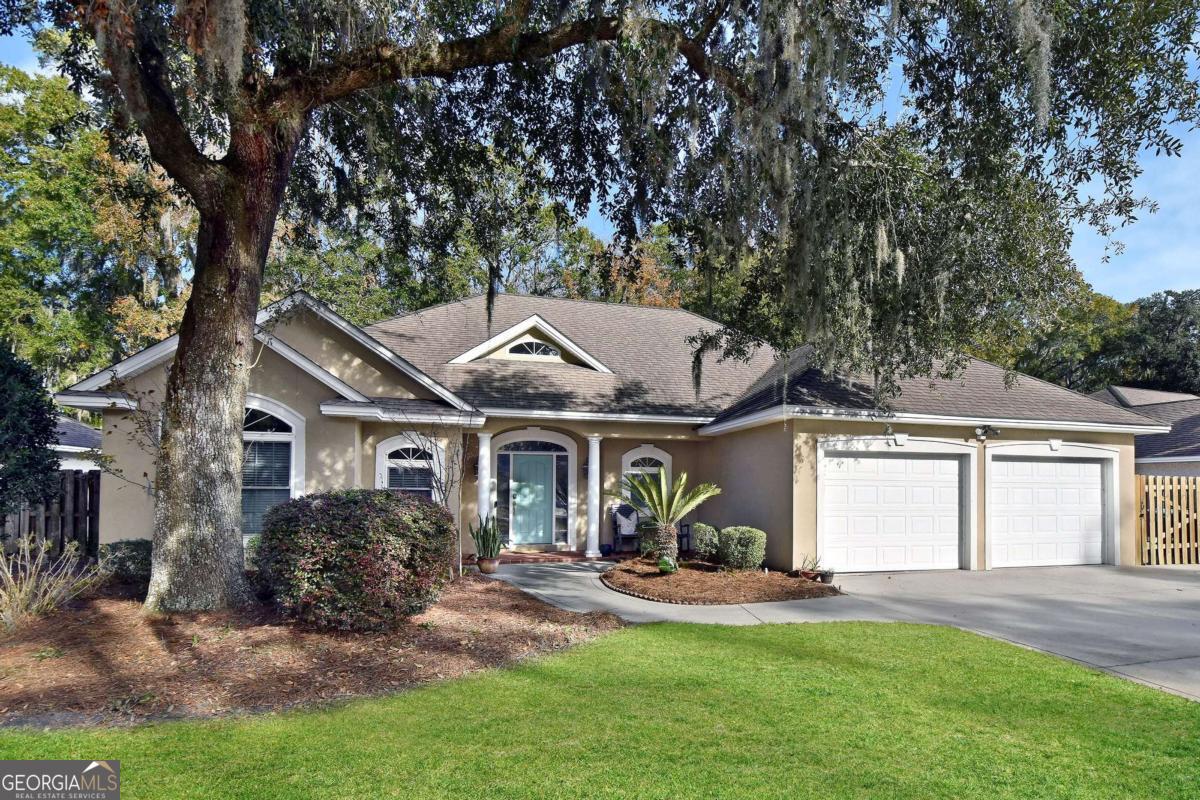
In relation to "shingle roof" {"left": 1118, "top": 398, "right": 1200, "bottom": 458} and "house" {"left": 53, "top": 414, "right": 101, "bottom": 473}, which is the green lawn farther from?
"house" {"left": 53, "top": 414, "right": 101, "bottom": 473}

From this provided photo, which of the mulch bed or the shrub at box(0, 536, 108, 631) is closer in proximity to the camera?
the shrub at box(0, 536, 108, 631)

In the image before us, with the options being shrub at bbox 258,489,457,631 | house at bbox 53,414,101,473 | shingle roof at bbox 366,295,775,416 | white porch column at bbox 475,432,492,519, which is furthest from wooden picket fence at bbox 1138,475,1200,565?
house at bbox 53,414,101,473

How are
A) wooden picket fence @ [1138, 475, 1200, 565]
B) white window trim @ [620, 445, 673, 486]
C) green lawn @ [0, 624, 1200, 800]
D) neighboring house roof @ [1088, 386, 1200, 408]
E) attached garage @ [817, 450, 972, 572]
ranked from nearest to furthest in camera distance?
green lawn @ [0, 624, 1200, 800] → attached garage @ [817, 450, 972, 572] → wooden picket fence @ [1138, 475, 1200, 565] → white window trim @ [620, 445, 673, 486] → neighboring house roof @ [1088, 386, 1200, 408]

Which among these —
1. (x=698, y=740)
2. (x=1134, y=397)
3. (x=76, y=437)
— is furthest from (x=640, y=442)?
(x=1134, y=397)

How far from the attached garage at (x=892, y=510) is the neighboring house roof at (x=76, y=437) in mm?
15312

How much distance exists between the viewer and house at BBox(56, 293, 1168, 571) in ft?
36.4

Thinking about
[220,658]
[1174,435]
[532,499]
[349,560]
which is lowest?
[220,658]

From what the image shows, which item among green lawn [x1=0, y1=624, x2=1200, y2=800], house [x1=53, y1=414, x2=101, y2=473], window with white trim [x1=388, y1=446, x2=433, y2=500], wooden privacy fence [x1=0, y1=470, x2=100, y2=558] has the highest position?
house [x1=53, y1=414, x2=101, y2=473]

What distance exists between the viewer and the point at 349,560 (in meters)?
6.70

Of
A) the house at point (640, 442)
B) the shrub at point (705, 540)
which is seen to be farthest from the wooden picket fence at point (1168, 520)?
the shrub at point (705, 540)

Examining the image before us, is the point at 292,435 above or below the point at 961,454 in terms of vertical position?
above

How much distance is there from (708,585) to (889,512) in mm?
4239

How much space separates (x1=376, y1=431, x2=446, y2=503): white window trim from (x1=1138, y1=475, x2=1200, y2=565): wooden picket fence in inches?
541

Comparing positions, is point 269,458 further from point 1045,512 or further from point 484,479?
point 1045,512
